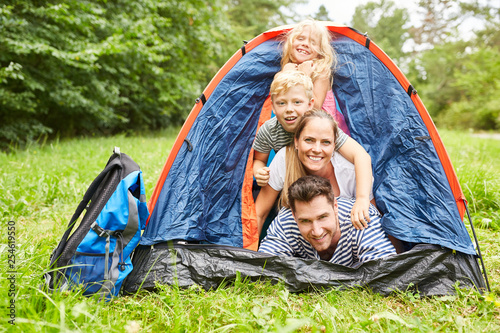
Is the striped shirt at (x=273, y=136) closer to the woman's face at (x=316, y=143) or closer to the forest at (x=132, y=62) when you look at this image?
the woman's face at (x=316, y=143)

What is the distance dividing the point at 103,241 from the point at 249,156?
1363 mm

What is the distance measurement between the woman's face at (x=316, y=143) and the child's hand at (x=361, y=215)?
344mm

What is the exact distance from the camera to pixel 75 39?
20.4ft

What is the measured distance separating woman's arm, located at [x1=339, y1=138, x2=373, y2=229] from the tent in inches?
7.1

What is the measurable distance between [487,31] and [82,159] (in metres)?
19.7

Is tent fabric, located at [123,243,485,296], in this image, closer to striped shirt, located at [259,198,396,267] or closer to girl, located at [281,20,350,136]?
striped shirt, located at [259,198,396,267]

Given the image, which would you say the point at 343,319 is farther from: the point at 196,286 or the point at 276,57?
the point at 276,57

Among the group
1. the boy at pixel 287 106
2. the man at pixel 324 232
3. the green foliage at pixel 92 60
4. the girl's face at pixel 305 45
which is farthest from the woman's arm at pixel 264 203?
the green foliage at pixel 92 60

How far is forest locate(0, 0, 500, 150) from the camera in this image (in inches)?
220

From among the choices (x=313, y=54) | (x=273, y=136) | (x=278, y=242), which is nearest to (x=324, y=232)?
(x=278, y=242)

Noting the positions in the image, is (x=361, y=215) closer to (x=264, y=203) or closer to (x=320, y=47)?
(x=264, y=203)

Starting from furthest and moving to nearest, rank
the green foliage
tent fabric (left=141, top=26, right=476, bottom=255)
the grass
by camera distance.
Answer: the green foliage < tent fabric (left=141, top=26, right=476, bottom=255) < the grass

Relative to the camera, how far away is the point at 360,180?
2.10 m

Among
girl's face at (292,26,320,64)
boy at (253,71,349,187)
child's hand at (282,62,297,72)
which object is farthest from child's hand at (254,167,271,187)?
girl's face at (292,26,320,64)
